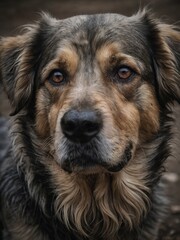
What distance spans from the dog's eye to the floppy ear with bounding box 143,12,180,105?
840mm

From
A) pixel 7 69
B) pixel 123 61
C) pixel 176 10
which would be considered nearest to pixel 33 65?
pixel 7 69

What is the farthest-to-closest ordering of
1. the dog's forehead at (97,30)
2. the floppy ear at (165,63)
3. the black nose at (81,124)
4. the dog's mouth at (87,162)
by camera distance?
1. the floppy ear at (165,63)
2. the dog's forehead at (97,30)
3. the dog's mouth at (87,162)
4. the black nose at (81,124)

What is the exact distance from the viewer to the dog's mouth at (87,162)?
447 cm

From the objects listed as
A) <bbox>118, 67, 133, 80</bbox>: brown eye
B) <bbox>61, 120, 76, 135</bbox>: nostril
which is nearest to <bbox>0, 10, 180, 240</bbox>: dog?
<bbox>118, 67, 133, 80</bbox>: brown eye

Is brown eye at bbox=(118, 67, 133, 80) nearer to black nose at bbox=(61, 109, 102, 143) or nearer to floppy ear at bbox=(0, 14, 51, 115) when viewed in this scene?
black nose at bbox=(61, 109, 102, 143)

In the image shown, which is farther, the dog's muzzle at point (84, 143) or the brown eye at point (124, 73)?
the brown eye at point (124, 73)

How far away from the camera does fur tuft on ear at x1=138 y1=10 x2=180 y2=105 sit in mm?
5105

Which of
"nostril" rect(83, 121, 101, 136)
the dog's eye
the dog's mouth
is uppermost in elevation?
the dog's eye

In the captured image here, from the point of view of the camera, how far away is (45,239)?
5043 millimetres

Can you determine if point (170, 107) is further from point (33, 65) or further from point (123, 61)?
point (33, 65)

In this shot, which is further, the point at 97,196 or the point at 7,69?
the point at 7,69

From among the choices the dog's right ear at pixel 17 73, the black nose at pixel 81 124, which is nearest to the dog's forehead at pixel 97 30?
the dog's right ear at pixel 17 73

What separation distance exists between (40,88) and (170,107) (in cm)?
116

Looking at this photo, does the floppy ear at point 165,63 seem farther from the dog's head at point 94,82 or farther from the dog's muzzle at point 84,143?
the dog's muzzle at point 84,143
